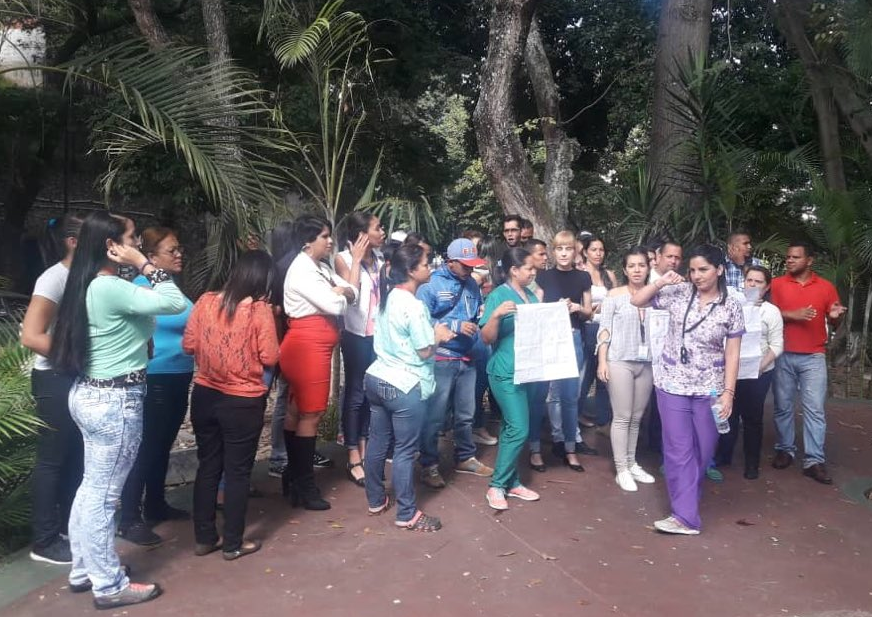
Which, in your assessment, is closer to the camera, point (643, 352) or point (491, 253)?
point (643, 352)

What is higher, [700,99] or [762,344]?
[700,99]

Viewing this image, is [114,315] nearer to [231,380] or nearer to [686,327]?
[231,380]

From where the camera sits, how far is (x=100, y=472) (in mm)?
3840

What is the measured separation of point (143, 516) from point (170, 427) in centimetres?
59

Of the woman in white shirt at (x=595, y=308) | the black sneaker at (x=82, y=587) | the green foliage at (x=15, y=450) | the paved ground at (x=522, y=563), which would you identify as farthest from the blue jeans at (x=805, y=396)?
the green foliage at (x=15, y=450)

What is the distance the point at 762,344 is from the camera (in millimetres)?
6262

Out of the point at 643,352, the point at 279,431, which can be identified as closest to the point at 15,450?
the point at 279,431

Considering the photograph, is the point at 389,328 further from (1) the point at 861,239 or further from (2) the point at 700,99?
(1) the point at 861,239

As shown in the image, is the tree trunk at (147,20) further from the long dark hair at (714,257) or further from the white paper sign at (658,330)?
the long dark hair at (714,257)

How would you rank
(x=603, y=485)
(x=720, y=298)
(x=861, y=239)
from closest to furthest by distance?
(x=720, y=298) → (x=603, y=485) → (x=861, y=239)

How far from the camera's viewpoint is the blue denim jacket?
18.7 feet

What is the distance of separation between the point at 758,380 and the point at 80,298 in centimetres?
481

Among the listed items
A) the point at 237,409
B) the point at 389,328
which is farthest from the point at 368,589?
the point at 389,328

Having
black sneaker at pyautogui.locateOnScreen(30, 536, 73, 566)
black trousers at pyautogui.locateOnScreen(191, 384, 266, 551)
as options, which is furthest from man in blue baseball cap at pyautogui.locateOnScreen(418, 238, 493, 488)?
black sneaker at pyautogui.locateOnScreen(30, 536, 73, 566)
